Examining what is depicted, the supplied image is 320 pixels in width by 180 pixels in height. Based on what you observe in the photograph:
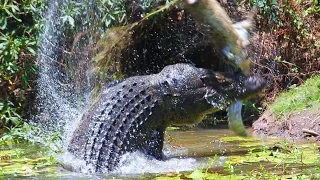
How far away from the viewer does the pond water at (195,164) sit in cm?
461

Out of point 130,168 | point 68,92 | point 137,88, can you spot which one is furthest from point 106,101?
point 68,92

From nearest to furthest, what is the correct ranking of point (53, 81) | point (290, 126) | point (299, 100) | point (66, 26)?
point (290, 126) → point (299, 100) → point (66, 26) → point (53, 81)

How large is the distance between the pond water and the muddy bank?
2.38 ft

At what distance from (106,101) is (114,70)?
11.9 feet

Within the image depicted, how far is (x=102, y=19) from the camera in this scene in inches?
369

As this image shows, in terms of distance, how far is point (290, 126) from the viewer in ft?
25.6

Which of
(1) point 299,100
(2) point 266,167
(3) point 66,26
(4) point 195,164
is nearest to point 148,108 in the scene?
(4) point 195,164

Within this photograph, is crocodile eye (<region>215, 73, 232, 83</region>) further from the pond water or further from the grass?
the grass

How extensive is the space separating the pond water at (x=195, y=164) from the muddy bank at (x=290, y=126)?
2.38 ft

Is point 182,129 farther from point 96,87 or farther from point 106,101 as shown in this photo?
point 106,101

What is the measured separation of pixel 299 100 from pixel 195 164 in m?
3.53

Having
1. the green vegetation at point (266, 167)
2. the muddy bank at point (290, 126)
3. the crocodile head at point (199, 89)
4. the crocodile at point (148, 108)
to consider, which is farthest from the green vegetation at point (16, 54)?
the green vegetation at point (266, 167)

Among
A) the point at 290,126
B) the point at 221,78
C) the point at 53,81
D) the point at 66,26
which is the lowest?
the point at 290,126

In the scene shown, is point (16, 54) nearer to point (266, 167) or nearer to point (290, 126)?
point (290, 126)
